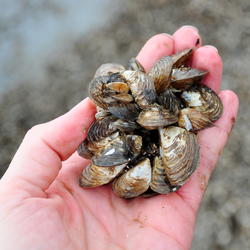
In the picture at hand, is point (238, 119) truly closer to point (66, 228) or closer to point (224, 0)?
point (224, 0)

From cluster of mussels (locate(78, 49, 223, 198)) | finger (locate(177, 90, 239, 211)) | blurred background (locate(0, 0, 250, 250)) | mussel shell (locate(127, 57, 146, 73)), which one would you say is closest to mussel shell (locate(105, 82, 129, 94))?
cluster of mussels (locate(78, 49, 223, 198))

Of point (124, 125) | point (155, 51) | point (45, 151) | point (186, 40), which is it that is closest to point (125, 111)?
point (124, 125)

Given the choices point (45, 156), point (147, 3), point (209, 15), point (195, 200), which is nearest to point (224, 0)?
point (209, 15)

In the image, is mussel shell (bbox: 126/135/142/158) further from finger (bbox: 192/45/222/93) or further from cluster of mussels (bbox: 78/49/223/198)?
finger (bbox: 192/45/222/93)

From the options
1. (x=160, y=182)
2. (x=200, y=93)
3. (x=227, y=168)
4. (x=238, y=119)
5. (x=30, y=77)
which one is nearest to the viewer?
(x=160, y=182)

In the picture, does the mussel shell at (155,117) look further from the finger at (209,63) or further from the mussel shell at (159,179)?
the finger at (209,63)
